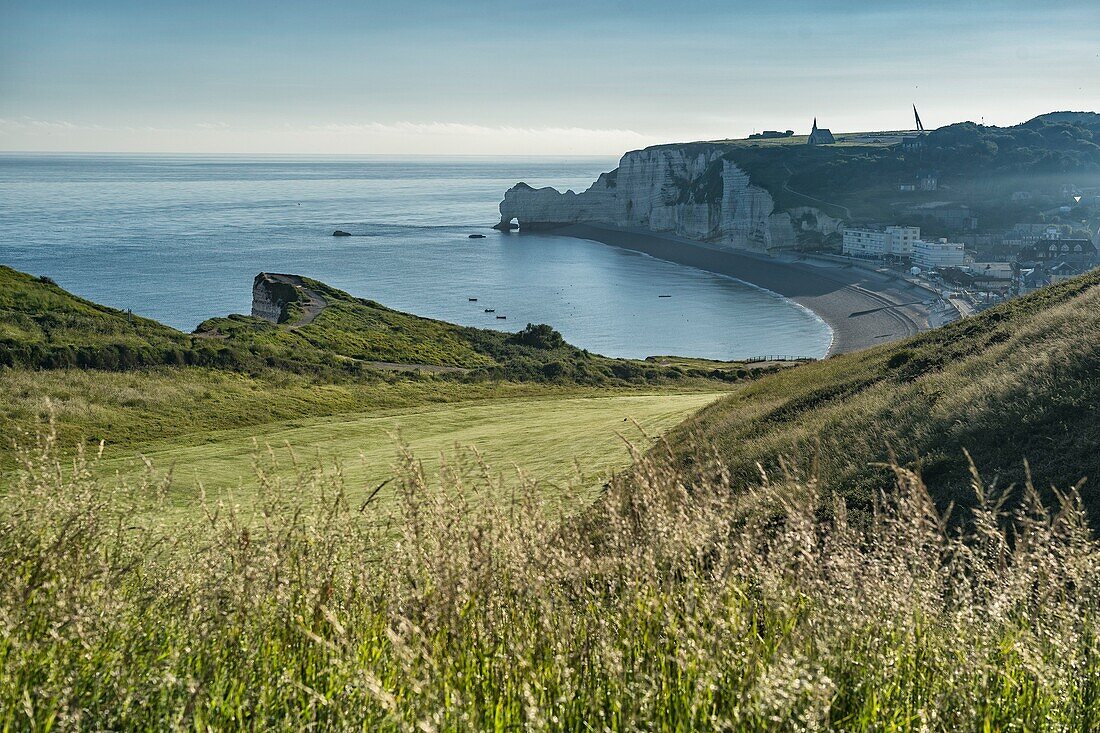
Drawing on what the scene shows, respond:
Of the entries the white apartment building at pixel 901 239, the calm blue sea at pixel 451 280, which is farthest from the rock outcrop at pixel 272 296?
the white apartment building at pixel 901 239

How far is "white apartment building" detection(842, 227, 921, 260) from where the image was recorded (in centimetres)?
12125

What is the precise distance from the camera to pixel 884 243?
4825 inches

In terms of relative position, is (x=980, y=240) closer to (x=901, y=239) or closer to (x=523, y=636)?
(x=901, y=239)

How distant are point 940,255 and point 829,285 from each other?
15.1 meters

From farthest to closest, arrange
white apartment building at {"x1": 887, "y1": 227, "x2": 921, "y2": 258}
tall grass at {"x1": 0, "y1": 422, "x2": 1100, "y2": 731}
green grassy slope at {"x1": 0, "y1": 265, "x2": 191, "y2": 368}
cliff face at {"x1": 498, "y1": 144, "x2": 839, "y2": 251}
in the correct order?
cliff face at {"x1": 498, "y1": 144, "x2": 839, "y2": 251} < white apartment building at {"x1": 887, "y1": 227, "x2": 921, "y2": 258} < green grassy slope at {"x1": 0, "y1": 265, "x2": 191, "y2": 368} < tall grass at {"x1": 0, "y1": 422, "x2": 1100, "y2": 731}

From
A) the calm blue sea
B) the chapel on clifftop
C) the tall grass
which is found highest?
the chapel on clifftop

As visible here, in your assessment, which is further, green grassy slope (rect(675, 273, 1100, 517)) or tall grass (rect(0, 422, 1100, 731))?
green grassy slope (rect(675, 273, 1100, 517))

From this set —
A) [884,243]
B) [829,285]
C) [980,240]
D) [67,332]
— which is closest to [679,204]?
[884,243]

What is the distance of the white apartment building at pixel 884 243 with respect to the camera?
121m

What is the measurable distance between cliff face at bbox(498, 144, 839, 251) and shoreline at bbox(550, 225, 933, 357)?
11.9 ft

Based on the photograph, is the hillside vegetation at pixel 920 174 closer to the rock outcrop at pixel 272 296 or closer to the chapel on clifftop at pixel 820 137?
the chapel on clifftop at pixel 820 137

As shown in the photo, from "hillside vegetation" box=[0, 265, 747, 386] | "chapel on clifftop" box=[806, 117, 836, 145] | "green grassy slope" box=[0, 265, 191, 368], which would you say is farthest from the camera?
"chapel on clifftop" box=[806, 117, 836, 145]

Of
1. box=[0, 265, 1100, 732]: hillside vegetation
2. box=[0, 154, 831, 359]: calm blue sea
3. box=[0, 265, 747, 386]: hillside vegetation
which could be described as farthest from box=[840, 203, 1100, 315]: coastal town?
box=[0, 265, 1100, 732]: hillside vegetation

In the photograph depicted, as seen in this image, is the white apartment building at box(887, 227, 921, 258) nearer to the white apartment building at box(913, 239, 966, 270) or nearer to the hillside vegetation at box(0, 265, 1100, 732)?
the white apartment building at box(913, 239, 966, 270)
